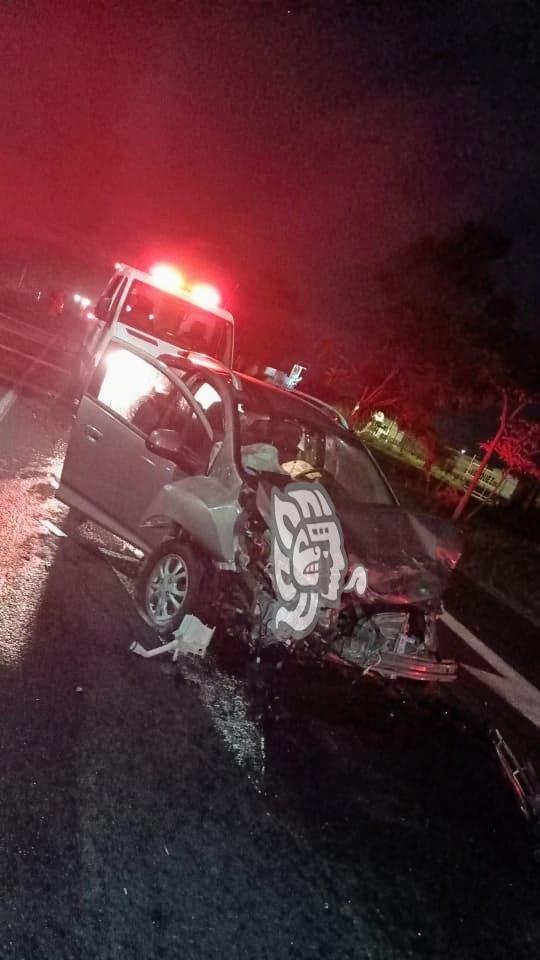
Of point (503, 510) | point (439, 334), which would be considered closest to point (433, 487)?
point (503, 510)

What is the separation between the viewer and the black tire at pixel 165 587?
4.77m

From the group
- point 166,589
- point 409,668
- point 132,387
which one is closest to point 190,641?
point 166,589

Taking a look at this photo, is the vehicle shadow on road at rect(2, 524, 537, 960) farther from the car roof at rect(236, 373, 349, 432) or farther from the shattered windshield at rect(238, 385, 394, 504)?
the car roof at rect(236, 373, 349, 432)

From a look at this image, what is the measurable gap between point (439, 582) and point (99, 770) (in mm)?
2371

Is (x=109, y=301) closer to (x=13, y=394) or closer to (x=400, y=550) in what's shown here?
(x=13, y=394)

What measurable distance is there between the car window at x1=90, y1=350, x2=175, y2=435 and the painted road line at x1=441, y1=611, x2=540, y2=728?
11.4 ft

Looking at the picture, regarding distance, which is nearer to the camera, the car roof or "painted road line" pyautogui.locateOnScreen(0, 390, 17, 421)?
the car roof

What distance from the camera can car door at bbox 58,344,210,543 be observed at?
18.3ft

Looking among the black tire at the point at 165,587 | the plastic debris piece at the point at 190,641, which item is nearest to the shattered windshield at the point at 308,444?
the black tire at the point at 165,587

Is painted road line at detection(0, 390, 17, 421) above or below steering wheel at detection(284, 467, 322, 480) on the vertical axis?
below

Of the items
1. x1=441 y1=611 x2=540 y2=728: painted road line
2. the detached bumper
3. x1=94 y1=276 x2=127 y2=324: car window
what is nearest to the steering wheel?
the detached bumper

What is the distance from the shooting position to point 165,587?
16.5 feet

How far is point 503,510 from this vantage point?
2402 cm

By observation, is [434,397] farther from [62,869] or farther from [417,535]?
[62,869]
